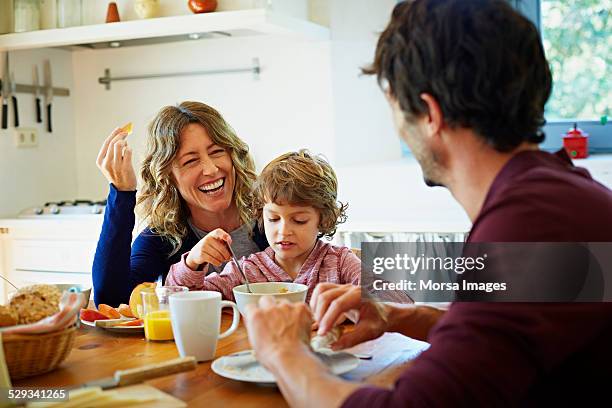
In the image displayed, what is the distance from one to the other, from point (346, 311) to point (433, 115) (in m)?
0.37

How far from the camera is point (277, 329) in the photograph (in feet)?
3.73

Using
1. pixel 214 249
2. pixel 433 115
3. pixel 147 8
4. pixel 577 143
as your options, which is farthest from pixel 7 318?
pixel 577 143

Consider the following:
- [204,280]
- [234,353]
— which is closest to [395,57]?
[234,353]

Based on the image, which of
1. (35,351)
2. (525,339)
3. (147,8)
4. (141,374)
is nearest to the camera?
(525,339)

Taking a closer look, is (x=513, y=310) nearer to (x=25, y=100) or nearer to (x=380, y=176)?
(x=380, y=176)

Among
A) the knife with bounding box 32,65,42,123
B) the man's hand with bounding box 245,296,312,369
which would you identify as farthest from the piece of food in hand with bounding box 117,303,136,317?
the knife with bounding box 32,65,42,123

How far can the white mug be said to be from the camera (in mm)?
1373

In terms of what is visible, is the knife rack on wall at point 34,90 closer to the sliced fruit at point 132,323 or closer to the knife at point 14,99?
the knife at point 14,99

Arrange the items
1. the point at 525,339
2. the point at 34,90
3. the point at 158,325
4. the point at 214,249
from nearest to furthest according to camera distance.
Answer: the point at 525,339 → the point at 158,325 → the point at 214,249 → the point at 34,90

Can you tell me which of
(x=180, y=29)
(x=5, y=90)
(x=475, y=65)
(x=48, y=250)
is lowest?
(x=48, y=250)

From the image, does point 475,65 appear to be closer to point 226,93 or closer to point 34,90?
point 226,93

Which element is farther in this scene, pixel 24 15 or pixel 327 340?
pixel 24 15

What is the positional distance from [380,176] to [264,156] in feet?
2.14

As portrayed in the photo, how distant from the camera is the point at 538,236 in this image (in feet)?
3.16
